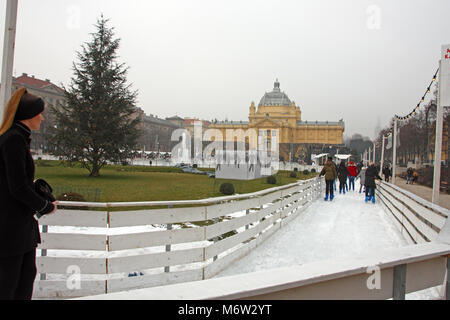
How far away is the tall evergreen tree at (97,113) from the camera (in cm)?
2716

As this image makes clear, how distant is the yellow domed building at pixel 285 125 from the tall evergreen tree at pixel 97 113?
242ft

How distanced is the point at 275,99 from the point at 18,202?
415ft

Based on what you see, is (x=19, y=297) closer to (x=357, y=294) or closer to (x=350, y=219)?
(x=357, y=294)

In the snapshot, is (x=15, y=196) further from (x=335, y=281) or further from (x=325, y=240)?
(x=325, y=240)

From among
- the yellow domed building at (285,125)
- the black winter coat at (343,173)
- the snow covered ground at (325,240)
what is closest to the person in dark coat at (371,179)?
the snow covered ground at (325,240)

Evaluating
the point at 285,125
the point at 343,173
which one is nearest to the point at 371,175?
the point at 343,173

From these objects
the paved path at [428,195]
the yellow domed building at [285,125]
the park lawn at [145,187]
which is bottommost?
the park lawn at [145,187]

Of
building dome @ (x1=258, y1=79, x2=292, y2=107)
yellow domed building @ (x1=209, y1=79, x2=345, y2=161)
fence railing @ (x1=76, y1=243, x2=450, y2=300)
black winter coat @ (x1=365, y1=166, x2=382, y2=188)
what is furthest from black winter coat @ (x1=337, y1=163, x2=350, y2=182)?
building dome @ (x1=258, y1=79, x2=292, y2=107)

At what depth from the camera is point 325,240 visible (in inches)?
301

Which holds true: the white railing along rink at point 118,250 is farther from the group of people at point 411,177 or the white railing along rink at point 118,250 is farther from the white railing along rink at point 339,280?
the group of people at point 411,177

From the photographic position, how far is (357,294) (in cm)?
192

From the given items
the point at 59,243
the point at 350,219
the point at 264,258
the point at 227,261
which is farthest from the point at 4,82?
the point at 350,219

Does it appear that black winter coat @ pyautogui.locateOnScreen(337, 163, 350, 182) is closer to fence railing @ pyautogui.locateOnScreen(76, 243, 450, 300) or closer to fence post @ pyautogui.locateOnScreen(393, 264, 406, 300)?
fence railing @ pyautogui.locateOnScreen(76, 243, 450, 300)
